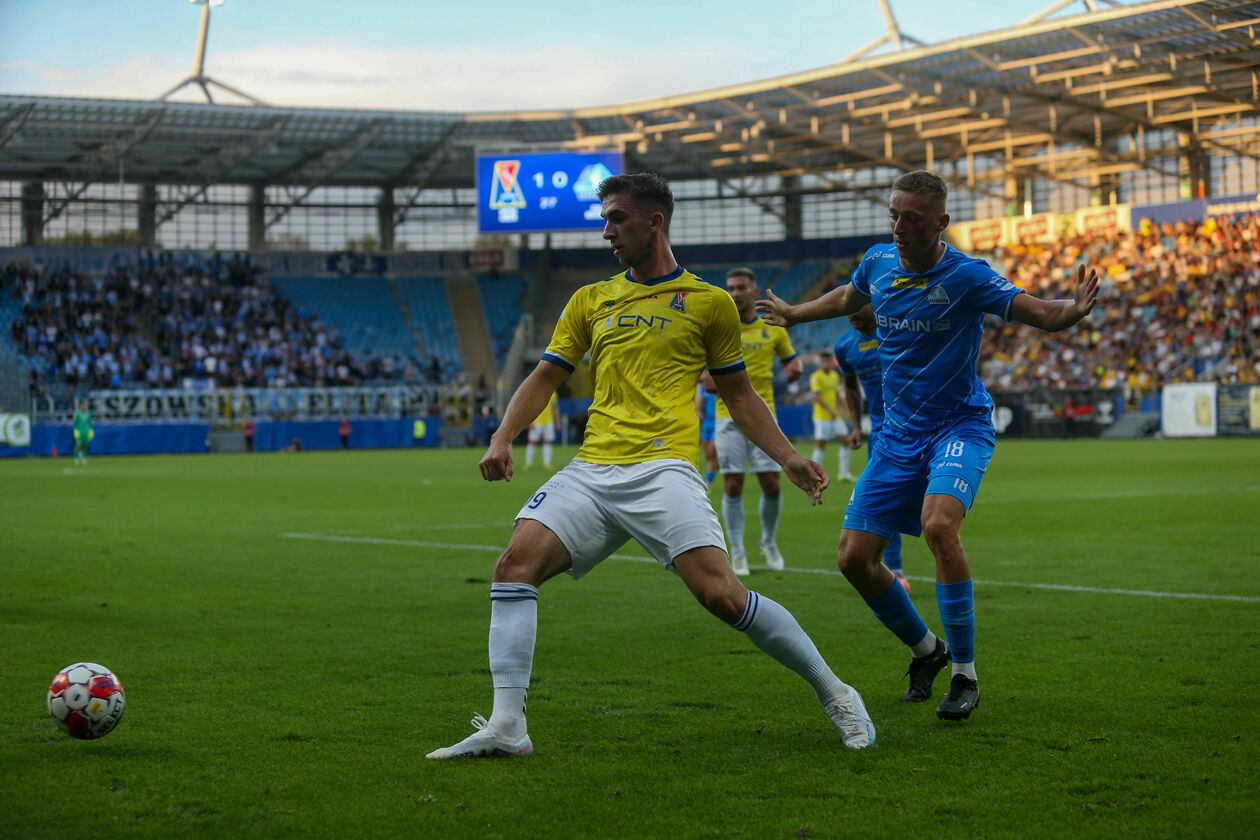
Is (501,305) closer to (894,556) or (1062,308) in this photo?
(894,556)

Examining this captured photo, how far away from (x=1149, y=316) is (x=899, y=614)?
43.9m

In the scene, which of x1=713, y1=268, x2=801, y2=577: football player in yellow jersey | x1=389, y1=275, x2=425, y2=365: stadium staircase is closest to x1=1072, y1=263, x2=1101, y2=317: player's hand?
x1=713, y1=268, x2=801, y2=577: football player in yellow jersey

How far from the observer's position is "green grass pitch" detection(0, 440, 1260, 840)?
14.1 feet

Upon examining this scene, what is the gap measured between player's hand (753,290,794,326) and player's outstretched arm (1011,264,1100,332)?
4.26 ft

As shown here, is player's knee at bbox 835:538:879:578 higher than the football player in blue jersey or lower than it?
lower

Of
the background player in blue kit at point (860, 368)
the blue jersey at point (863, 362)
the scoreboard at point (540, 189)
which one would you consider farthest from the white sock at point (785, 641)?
the scoreboard at point (540, 189)

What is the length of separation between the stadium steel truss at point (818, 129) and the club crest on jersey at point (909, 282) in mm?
36829

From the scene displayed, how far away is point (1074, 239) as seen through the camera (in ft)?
170

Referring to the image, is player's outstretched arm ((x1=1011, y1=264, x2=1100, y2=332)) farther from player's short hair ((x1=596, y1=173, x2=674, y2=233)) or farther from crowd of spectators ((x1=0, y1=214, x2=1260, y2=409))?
crowd of spectators ((x1=0, y1=214, x2=1260, y2=409))

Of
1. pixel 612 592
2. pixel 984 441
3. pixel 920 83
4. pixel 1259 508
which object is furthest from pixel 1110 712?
pixel 920 83

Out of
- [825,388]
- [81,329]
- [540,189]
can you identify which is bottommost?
[825,388]

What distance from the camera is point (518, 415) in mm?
5340

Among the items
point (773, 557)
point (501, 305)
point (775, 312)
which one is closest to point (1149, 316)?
point (501, 305)

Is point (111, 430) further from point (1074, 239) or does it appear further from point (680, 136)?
point (1074, 239)
